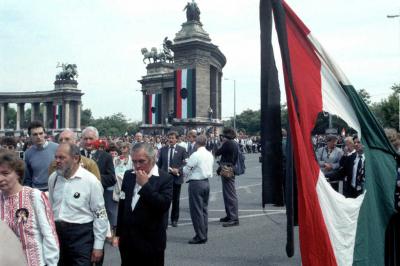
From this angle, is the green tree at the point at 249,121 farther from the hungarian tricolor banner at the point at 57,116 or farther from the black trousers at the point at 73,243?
the black trousers at the point at 73,243

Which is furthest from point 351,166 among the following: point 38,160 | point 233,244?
point 38,160

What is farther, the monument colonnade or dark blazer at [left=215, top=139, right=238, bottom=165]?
the monument colonnade

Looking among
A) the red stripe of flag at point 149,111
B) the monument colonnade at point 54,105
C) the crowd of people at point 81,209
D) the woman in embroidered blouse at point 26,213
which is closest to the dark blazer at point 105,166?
the crowd of people at point 81,209

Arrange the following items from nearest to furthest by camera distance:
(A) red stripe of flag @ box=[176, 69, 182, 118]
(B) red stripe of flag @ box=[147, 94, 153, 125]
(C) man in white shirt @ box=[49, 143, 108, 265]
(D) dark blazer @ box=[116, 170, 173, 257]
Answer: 1. (D) dark blazer @ box=[116, 170, 173, 257]
2. (C) man in white shirt @ box=[49, 143, 108, 265]
3. (A) red stripe of flag @ box=[176, 69, 182, 118]
4. (B) red stripe of flag @ box=[147, 94, 153, 125]

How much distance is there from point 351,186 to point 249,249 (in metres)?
1.99

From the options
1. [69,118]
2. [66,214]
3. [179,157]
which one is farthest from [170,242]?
[69,118]

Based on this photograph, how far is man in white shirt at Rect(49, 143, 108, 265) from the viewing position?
4309 mm

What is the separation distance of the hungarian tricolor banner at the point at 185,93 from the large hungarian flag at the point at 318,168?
46052 millimetres

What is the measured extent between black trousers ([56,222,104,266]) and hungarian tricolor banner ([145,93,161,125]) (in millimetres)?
70629

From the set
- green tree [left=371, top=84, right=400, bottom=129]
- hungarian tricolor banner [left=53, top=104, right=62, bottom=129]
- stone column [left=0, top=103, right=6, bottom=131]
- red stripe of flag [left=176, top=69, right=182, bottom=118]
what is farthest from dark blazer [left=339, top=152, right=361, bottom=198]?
stone column [left=0, top=103, right=6, bottom=131]

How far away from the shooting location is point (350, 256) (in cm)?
362

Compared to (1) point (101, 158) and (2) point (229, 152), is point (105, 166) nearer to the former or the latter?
(1) point (101, 158)

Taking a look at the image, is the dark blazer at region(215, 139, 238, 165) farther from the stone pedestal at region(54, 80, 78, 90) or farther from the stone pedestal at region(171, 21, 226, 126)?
the stone pedestal at region(54, 80, 78, 90)

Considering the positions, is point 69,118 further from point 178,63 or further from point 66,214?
point 66,214
